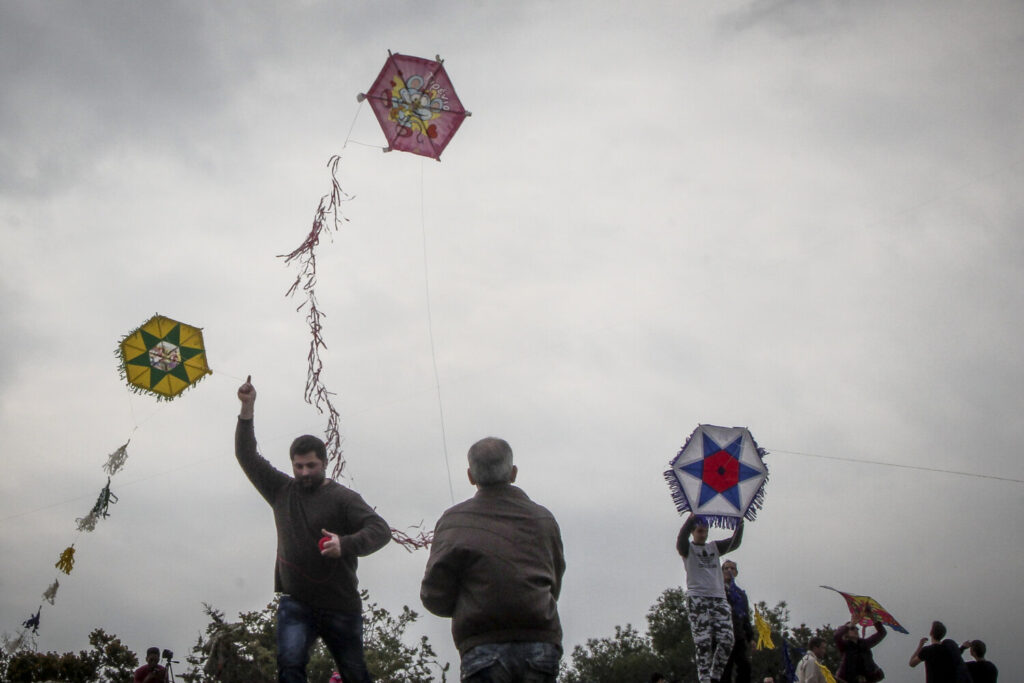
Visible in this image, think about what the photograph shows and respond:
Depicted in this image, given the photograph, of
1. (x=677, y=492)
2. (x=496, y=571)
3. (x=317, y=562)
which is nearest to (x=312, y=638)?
(x=317, y=562)

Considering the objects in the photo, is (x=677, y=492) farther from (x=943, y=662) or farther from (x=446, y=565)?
(x=446, y=565)

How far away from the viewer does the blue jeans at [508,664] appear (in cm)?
332

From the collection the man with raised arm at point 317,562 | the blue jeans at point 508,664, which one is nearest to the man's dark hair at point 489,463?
the blue jeans at point 508,664

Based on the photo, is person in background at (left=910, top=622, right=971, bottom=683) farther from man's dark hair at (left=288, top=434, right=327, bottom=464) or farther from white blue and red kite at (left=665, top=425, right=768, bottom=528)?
man's dark hair at (left=288, top=434, right=327, bottom=464)

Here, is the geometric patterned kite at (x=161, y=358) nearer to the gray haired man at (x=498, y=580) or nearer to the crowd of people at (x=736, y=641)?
the crowd of people at (x=736, y=641)

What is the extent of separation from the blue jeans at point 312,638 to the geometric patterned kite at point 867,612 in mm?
7973

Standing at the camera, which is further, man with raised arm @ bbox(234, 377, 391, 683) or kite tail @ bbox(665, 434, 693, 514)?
kite tail @ bbox(665, 434, 693, 514)

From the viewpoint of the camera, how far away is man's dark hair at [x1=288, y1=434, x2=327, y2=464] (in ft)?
15.0

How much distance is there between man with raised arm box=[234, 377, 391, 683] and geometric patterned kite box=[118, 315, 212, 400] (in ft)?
12.7

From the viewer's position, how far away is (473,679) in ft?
11.0

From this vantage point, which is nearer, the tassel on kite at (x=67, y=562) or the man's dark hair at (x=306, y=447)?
the man's dark hair at (x=306, y=447)

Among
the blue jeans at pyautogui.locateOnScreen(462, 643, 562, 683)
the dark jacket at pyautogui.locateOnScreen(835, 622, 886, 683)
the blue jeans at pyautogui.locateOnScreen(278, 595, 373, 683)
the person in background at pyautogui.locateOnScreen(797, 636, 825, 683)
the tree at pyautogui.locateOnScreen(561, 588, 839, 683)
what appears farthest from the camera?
the tree at pyautogui.locateOnScreen(561, 588, 839, 683)

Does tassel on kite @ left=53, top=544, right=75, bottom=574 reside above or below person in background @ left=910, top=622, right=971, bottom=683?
above

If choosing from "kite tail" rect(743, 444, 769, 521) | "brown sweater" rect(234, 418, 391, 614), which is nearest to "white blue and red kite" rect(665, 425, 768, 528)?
"kite tail" rect(743, 444, 769, 521)
